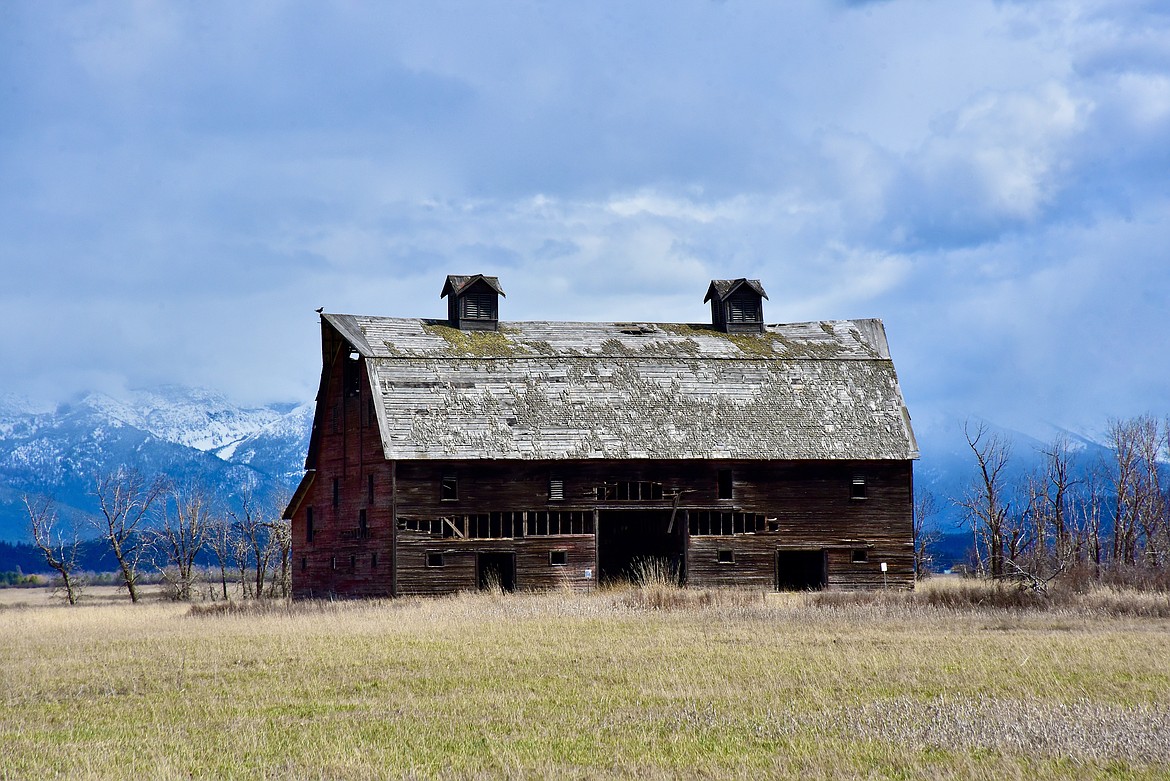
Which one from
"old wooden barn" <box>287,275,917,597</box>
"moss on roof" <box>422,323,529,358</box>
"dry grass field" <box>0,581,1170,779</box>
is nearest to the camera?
"dry grass field" <box>0,581,1170,779</box>

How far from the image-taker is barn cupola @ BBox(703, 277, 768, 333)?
49.9 meters

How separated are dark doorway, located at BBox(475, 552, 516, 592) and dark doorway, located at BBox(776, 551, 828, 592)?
8866 mm

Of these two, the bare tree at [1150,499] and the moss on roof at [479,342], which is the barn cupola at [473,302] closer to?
the moss on roof at [479,342]

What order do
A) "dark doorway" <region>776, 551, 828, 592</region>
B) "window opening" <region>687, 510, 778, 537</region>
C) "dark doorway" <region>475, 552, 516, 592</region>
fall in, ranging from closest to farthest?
"dark doorway" <region>475, 552, 516, 592</region>
"window opening" <region>687, 510, 778, 537</region>
"dark doorway" <region>776, 551, 828, 592</region>

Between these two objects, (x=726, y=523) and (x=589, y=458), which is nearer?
(x=589, y=458)

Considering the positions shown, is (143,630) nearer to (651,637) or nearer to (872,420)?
(651,637)

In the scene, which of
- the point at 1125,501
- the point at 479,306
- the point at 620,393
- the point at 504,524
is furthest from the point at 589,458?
the point at 1125,501

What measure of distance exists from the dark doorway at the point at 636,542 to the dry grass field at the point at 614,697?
15.6 m

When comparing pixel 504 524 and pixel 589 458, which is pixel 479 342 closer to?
pixel 589 458

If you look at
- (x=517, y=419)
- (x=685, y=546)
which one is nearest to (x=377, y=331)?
(x=517, y=419)

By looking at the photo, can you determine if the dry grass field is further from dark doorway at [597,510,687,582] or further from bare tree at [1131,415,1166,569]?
bare tree at [1131,415,1166,569]

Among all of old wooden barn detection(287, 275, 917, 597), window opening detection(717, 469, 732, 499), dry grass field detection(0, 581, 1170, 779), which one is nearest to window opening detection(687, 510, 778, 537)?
Result: old wooden barn detection(287, 275, 917, 597)

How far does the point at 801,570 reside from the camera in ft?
151

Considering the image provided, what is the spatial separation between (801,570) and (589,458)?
9.26m
